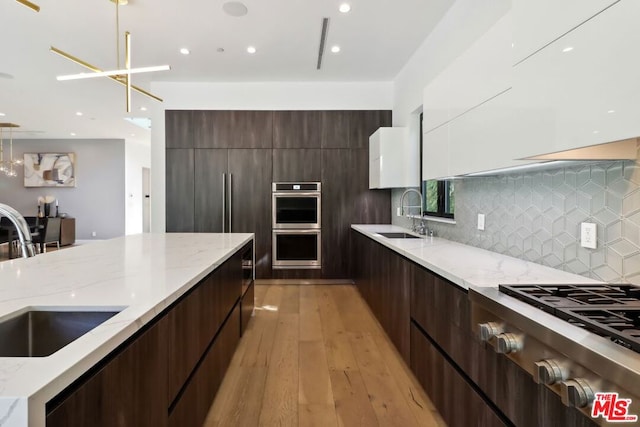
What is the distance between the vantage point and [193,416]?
1585 mm

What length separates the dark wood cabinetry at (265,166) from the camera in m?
5.09

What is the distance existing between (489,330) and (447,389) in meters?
0.73

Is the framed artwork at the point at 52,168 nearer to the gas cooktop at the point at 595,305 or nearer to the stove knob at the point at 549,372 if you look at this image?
the gas cooktop at the point at 595,305

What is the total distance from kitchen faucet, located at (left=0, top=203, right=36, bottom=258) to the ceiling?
259cm

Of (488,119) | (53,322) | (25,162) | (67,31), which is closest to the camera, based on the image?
(53,322)

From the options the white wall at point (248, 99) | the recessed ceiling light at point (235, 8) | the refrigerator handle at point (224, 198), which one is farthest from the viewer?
the white wall at point (248, 99)

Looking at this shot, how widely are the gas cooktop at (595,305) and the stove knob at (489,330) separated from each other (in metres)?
0.13

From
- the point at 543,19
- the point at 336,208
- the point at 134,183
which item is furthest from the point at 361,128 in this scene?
the point at 134,183

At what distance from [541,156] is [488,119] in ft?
1.60

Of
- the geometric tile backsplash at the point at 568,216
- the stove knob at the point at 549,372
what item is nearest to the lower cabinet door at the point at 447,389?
the stove knob at the point at 549,372

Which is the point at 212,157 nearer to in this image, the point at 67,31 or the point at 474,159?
the point at 67,31

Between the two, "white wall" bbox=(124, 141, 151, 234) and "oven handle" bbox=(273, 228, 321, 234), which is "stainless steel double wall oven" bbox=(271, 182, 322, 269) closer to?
"oven handle" bbox=(273, 228, 321, 234)

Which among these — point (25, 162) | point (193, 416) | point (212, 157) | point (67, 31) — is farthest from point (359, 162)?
point (25, 162)

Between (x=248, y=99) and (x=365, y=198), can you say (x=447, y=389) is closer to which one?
(x=365, y=198)
